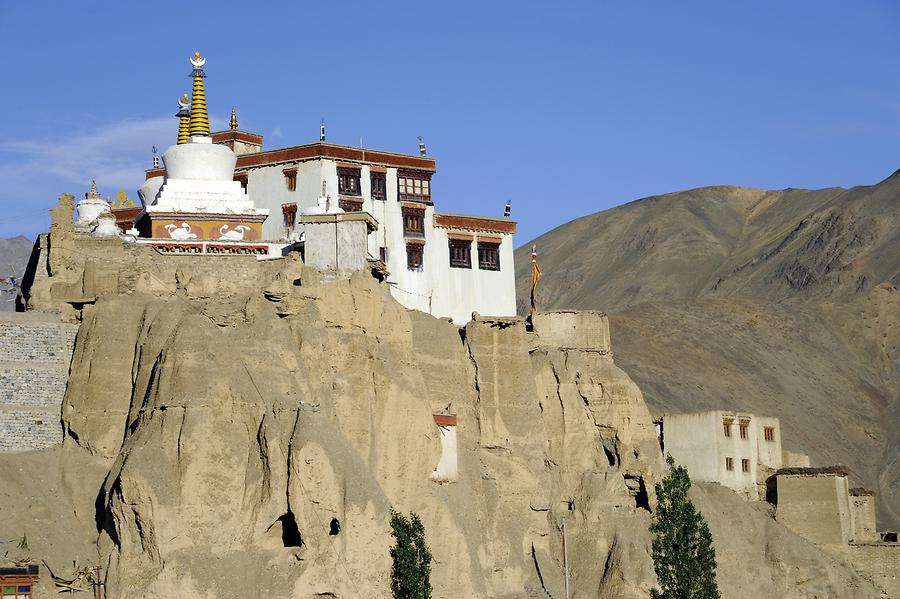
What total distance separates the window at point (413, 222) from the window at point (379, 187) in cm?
112

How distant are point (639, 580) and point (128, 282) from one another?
922 inches

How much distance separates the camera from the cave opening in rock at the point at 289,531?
198ft

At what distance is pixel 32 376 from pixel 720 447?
3549 centimetres

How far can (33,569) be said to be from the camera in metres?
57.4

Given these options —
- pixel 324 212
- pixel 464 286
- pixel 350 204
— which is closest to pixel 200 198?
pixel 324 212

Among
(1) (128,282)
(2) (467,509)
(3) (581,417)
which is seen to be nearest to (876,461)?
(3) (581,417)

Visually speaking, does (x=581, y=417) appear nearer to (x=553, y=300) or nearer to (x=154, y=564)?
(x=154, y=564)

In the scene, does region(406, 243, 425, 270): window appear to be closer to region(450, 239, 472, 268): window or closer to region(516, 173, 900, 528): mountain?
region(450, 239, 472, 268): window

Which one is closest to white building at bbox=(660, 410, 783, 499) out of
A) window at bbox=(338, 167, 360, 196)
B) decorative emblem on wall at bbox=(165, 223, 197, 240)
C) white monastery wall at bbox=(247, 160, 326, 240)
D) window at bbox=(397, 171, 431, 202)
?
window at bbox=(397, 171, 431, 202)

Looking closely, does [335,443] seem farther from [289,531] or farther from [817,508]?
[817,508]

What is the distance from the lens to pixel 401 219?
265ft

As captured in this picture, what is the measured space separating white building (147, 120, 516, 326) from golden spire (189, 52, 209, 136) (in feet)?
16.1

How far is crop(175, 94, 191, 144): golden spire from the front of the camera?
3017 inches

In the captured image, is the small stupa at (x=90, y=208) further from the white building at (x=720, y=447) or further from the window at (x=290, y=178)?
the white building at (x=720, y=447)
